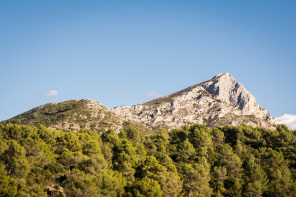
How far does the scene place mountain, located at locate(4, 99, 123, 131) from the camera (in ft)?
507

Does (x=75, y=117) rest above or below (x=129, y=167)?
above

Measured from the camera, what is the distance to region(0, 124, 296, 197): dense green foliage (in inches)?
2287

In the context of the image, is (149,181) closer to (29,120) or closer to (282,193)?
(282,193)

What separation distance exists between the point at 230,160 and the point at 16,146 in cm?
6132

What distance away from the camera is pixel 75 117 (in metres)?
163

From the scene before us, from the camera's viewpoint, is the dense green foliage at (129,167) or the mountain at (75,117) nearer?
the dense green foliage at (129,167)

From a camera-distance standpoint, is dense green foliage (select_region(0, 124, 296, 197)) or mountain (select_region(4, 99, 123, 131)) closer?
dense green foliage (select_region(0, 124, 296, 197))

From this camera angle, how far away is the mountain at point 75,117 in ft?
507

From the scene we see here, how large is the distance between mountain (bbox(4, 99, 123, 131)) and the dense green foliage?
60150mm

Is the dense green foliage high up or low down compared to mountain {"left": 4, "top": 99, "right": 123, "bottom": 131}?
down

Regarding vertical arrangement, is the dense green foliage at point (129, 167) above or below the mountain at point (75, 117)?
below

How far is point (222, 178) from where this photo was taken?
7769cm

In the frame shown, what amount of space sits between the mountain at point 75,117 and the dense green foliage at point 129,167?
60.2m

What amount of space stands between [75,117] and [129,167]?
3919 inches
